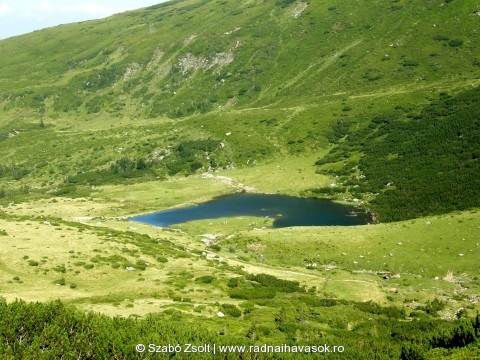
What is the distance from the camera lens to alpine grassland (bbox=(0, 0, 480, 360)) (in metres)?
30.4

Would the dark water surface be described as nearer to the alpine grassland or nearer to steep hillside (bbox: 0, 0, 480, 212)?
the alpine grassland

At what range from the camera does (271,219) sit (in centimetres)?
8988

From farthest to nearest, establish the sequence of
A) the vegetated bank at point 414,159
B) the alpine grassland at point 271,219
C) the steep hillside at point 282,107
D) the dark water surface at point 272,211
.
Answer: the steep hillside at point 282,107 < the dark water surface at point 272,211 < the vegetated bank at point 414,159 < the alpine grassland at point 271,219

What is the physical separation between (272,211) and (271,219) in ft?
20.5

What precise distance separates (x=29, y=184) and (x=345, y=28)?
135464 millimetres

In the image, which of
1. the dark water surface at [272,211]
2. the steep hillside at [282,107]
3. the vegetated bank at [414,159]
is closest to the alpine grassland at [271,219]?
the vegetated bank at [414,159]

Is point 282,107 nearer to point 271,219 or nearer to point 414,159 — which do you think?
point 414,159

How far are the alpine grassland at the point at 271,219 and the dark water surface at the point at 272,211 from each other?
371cm

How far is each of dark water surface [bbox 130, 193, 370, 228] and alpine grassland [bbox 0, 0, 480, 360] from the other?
12.2ft

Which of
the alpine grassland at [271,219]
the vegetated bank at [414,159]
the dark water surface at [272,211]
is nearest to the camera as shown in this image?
the alpine grassland at [271,219]

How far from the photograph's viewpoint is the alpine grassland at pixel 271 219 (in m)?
30.4

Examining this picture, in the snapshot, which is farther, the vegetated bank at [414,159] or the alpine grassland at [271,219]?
the vegetated bank at [414,159]

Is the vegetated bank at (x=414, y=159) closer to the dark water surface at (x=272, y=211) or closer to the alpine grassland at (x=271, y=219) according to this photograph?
the alpine grassland at (x=271, y=219)

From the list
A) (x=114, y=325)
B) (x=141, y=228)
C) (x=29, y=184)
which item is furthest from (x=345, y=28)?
(x=114, y=325)
